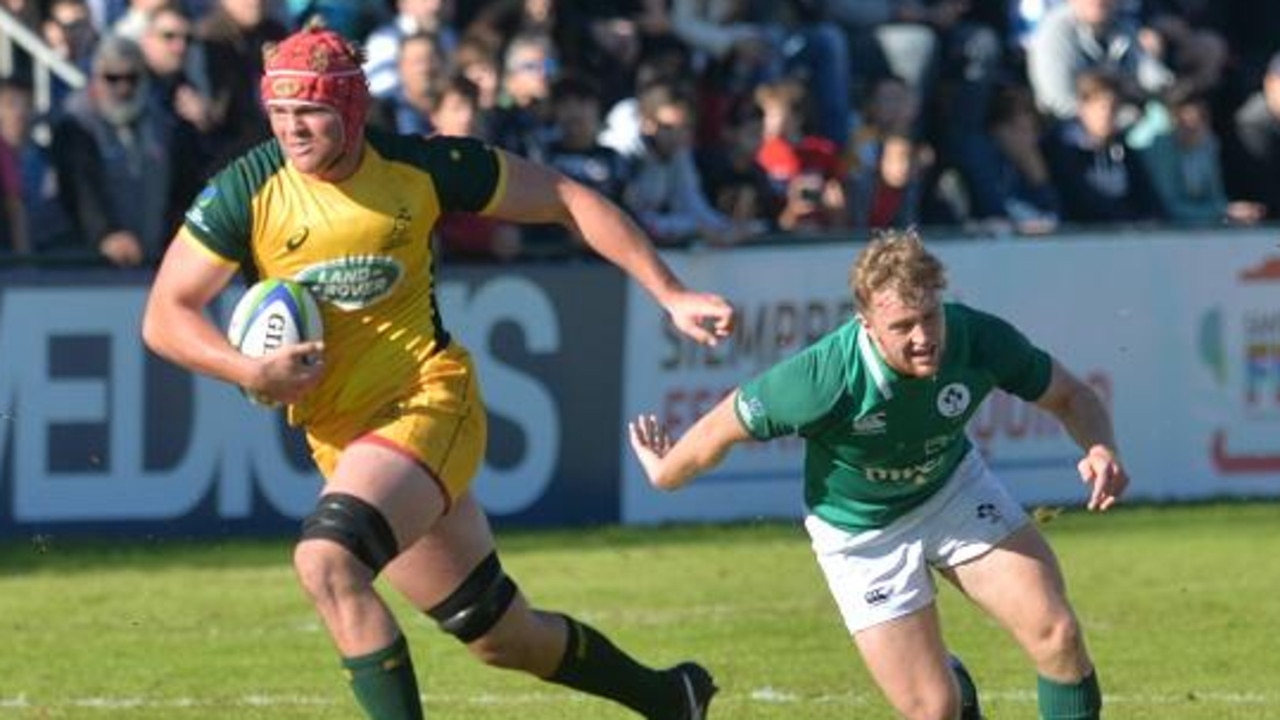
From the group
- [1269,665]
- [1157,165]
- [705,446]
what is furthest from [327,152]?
[1157,165]

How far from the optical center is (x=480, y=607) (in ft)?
32.1

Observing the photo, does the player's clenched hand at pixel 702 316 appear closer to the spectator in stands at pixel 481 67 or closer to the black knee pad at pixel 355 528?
the black knee pad at pixel 355 528

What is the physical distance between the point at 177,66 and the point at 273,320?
26.3 ft

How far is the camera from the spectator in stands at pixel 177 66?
16.8 metres

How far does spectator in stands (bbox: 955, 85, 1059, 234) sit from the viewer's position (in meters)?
19.6

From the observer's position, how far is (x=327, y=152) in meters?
9.45

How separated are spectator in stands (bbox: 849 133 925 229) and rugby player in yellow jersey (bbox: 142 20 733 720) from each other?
8989mm

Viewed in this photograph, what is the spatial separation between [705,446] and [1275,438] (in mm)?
9243

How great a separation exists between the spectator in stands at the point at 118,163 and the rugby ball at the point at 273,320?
22.5 ft

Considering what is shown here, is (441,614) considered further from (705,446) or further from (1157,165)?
(1157,165)

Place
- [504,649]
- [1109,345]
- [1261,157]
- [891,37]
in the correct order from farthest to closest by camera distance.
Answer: [1261,157]
[891,37]
[1109,345]
[504,649]

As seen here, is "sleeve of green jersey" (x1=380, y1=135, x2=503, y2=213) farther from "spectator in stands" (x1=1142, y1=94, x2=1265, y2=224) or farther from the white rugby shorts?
"spectator in stands" (x1=1142, y1=94, x2=1265, y2=224)

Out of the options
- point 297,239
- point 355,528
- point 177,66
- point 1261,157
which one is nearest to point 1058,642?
point 355,528

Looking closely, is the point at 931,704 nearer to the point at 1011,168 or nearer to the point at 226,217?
the point at 226,217
